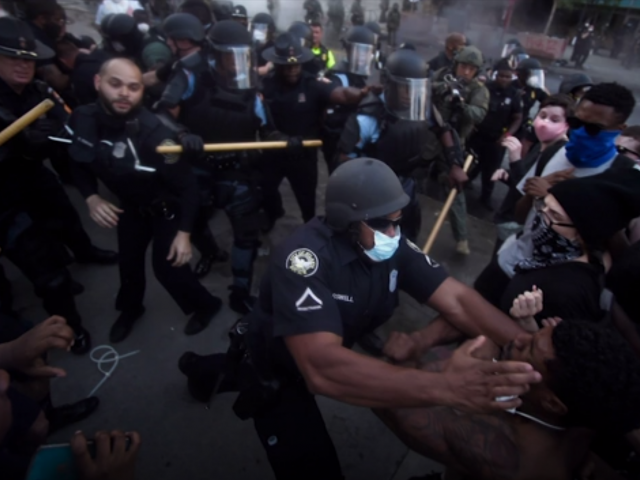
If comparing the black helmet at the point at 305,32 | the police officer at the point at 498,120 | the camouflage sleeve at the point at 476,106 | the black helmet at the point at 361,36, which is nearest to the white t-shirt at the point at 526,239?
the camouflage sleeve at the point at 476,106

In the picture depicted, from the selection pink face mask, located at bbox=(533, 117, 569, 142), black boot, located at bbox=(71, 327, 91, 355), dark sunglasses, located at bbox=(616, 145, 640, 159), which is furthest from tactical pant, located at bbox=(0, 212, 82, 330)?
dark sunglasses, located at bbox=(616, 145, 640, 159)

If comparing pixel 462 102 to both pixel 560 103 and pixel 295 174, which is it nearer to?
pixel 560 103

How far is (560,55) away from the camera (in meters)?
17.4

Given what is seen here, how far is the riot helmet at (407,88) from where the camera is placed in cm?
332

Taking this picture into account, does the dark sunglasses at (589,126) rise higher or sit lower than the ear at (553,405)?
higher

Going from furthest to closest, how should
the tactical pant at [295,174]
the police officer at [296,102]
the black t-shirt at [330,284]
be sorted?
the tactical pant at [295,174] → the police officer at [296,102] → the black t-shirt at [330,284]

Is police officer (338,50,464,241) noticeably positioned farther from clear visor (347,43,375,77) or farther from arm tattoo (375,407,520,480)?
clear visor (347,43,375,77)

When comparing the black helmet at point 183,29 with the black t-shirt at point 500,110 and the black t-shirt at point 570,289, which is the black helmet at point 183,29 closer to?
the black t-shirt at point 500,110

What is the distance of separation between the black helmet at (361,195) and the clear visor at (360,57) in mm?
4363

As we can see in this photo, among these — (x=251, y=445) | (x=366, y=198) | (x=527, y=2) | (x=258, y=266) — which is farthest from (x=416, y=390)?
(x=527, y=2)

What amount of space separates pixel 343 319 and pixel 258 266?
7.99 feet

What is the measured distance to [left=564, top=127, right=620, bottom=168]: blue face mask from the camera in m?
2.49

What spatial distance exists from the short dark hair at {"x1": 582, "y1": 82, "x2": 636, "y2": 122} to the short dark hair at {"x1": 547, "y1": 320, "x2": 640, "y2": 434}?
1.71 m

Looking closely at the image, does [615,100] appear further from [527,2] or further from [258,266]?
[527,2]
